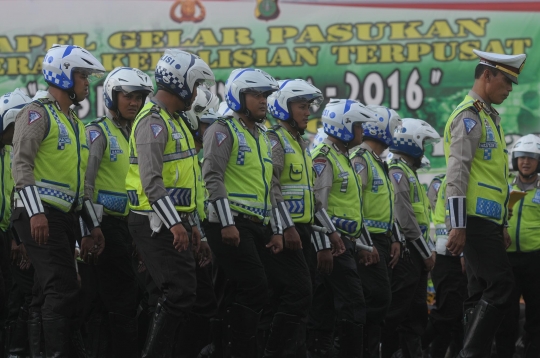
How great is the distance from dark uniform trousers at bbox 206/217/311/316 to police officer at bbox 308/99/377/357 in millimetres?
805

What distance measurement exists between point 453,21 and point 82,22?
17.3ft

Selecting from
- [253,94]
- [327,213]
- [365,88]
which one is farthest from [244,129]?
[365,88]

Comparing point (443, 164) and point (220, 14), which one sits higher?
point (220, 14)

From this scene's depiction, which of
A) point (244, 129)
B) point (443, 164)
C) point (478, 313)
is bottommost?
point (443, 164)

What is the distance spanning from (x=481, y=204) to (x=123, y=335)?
3076mm

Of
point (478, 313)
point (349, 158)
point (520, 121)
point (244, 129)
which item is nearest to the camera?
point (478, 313)

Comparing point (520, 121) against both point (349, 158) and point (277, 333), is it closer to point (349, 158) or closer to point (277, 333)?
point (349, 158)

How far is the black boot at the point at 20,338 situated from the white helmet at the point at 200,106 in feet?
7.92

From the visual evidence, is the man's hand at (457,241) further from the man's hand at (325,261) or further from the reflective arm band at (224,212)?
the man's hand at (325,261)

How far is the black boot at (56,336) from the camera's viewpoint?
880 centimetres

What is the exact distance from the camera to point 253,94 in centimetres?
1009

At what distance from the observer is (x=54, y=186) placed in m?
9.07

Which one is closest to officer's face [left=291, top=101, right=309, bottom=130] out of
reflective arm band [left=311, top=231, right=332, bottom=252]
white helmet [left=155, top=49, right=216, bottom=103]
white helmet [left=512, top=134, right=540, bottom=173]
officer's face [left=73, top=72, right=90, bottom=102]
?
reflective arm band [left=311, top=231, right=332, bottom=252]

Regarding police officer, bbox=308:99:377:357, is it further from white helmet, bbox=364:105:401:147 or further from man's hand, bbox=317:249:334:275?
white helmet, bbox=364:105:401:147
